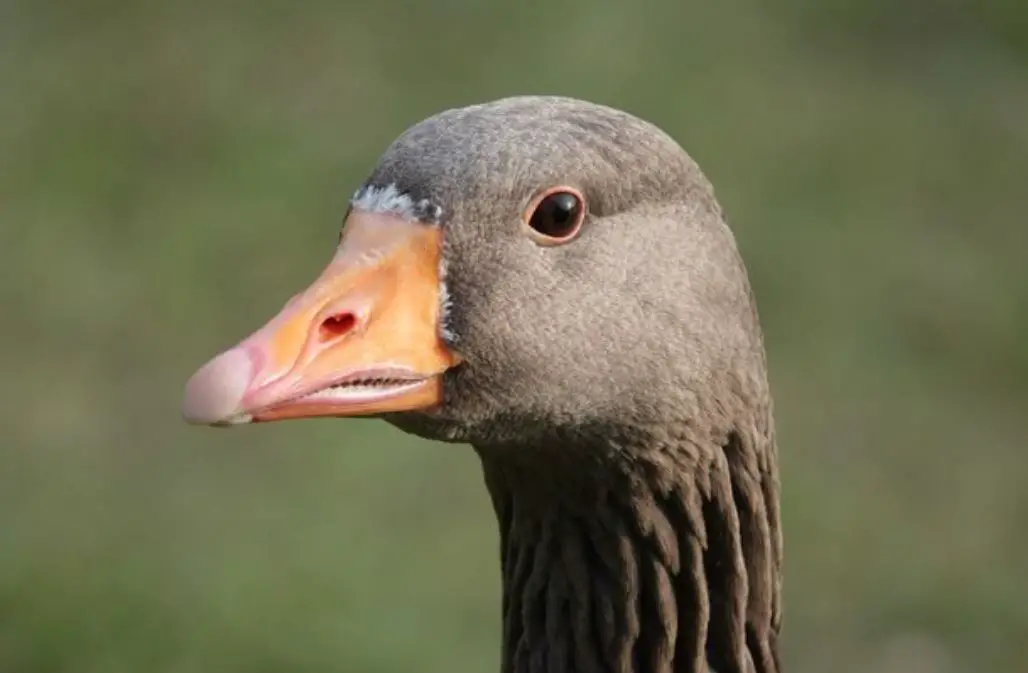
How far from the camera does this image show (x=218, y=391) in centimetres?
265

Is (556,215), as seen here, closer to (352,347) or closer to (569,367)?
(569,367)

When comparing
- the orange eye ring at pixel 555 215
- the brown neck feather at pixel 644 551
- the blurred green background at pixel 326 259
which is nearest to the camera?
the orange eye ring at pixel 555 215

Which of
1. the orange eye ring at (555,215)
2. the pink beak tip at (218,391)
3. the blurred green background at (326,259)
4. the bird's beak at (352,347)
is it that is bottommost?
the pink beak tip at (218,391)

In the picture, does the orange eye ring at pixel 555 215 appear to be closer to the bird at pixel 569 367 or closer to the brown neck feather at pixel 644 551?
the bird at pixel 569 367

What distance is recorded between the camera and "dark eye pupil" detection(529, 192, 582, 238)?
3012mm

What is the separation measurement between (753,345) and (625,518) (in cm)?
46

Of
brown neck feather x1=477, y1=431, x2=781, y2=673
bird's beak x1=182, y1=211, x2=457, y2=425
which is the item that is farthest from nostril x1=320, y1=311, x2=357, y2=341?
brown neck feather x1=477, y1=431, x2=781, y2=673

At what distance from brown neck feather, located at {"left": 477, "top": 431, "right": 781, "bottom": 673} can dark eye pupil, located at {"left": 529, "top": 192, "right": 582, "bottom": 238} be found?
1.53 feet

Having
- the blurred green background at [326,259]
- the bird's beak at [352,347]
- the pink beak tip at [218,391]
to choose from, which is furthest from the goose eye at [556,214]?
the blurred green background at [326,259]

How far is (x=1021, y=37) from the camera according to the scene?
354 inches

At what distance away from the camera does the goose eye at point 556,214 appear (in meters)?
3.00

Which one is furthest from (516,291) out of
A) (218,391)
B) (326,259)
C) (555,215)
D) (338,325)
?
(326,259)

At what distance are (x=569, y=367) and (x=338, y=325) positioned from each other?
0.49 metres

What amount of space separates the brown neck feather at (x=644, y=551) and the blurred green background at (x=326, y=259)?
282cm
